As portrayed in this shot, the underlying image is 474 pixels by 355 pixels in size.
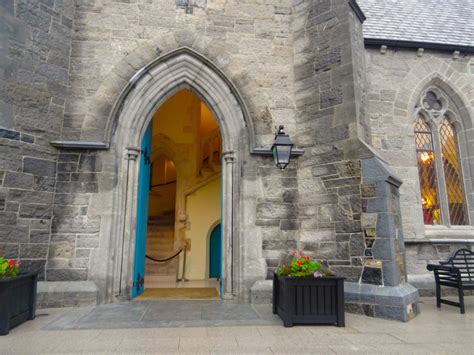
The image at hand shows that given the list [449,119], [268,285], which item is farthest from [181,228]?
[449,119]

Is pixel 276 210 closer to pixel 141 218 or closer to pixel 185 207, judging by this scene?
pixel 141 218

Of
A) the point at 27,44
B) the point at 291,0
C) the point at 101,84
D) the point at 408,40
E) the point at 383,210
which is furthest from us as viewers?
the point at 408,40

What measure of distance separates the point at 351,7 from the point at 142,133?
438cm

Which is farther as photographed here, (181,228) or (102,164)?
(181,228)

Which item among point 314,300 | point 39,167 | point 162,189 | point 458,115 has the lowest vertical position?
point 314,300

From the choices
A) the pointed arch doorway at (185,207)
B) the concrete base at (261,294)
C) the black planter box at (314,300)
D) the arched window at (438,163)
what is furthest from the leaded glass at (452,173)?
the pointed arch doorway at (185,207)

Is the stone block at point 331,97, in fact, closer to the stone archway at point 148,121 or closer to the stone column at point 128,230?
the stone archway at point 148,121

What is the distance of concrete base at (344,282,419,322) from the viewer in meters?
4.13

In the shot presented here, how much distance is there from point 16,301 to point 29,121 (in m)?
2.73

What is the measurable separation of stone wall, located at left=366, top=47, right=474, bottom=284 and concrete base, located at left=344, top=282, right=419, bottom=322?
1.70m

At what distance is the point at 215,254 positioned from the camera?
8516 millimetres

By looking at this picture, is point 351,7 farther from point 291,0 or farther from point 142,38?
point 142,38

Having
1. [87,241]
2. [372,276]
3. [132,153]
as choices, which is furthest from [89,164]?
[372,276]

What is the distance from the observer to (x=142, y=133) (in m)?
5.57
